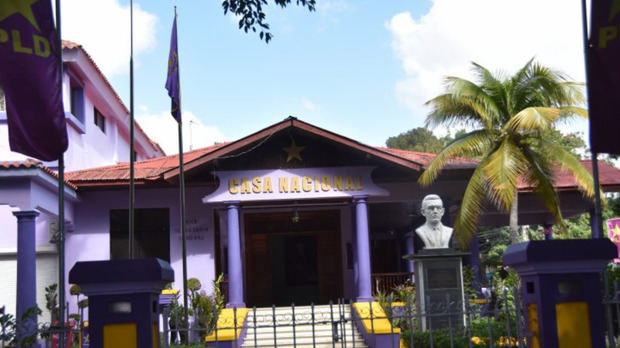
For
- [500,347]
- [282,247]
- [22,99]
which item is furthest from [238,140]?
[22,99]

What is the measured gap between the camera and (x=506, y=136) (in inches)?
658

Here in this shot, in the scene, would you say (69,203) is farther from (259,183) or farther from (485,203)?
(485,203)

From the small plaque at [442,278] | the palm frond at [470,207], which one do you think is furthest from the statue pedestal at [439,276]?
the palm frond at [470,207]

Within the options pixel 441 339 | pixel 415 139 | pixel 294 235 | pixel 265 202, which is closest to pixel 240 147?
pixel 265 202

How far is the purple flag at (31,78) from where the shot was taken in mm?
7160

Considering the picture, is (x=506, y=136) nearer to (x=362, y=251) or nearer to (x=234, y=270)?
(x=362, y=251)

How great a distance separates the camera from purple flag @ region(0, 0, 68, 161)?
7160 mm

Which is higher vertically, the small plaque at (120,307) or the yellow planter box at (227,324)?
the small plaque at (120,307)

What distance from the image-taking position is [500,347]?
10.4 m

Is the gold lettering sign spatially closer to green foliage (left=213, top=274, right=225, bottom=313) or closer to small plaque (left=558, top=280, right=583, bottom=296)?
green foliage (left=213, top=274, right=225, bottom=313)

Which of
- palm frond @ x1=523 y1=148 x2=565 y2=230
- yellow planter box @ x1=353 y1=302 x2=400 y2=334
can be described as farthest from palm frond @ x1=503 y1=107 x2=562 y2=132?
yellow planter box @ x1=353 y1=302 x2=400 y2=334

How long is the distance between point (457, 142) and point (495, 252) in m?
30.5

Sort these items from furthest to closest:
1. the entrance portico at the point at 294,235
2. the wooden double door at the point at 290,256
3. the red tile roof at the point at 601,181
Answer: the wooden double door at the point at 290,256 → the red tile roof at the point at 601,181 → the entrance portico at the point at 294,235

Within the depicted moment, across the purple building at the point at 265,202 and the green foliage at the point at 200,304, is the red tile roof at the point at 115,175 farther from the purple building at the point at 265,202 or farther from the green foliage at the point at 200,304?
the green foliage at the point at 200,304
